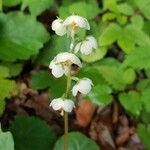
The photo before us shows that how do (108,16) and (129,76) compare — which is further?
(108,16)

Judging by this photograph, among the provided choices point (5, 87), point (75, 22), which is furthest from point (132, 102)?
point (75, 22)

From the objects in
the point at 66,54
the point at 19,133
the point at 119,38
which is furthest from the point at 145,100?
the point at 66,54

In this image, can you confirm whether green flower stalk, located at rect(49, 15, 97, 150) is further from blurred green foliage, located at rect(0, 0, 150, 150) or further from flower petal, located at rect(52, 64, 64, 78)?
blurred green foliage, located at rect(0, 0, 150, 150)

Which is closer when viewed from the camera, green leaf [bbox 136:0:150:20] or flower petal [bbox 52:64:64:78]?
flower petal [bbox 52:64:64:78]

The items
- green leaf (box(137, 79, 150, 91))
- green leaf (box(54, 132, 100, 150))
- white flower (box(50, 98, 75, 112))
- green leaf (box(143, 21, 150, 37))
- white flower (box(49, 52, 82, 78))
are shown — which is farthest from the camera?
green leaf (box(143, 21, 150, 37))

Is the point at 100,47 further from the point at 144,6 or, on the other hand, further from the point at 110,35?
the point at 144,6

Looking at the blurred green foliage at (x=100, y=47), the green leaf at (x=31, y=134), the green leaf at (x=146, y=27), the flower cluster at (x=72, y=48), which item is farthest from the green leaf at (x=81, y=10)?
the flower cluster at (x=72, y=48)

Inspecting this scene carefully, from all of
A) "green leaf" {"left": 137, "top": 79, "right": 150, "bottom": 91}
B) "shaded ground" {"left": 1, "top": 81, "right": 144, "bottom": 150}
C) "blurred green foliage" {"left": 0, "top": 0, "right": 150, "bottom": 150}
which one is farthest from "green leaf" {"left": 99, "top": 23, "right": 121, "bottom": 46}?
"shaded ground" {"left": 1, "top": 81, "right": 144, "bottom": 150}
